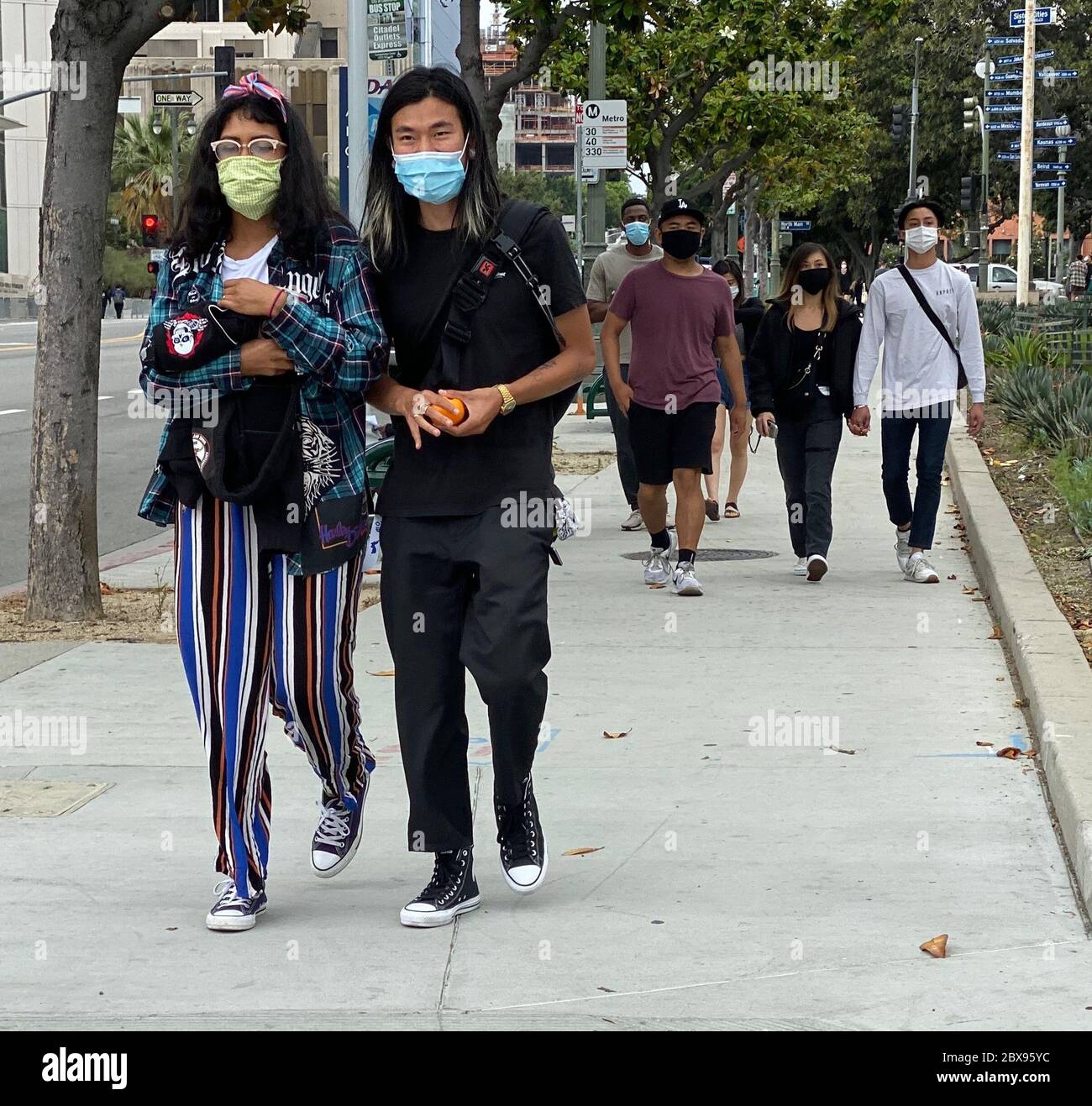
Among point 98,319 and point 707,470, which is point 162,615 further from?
point 707,470

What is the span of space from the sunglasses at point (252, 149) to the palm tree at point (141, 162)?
81944 millimetres

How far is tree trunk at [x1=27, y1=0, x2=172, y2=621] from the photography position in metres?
8.28

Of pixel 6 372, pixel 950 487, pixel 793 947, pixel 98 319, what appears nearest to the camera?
pixel 793 947

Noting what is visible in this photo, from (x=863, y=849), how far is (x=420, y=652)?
147 centimetres

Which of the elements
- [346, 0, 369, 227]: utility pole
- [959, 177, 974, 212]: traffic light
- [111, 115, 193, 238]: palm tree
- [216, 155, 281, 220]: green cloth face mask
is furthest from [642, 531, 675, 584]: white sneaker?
[111, 115, 193, 238]: palm tree

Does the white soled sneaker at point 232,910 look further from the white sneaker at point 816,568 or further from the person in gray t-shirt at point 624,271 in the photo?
the person in gray t-shirt at point 624,271

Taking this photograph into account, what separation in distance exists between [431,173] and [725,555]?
6.68 meters

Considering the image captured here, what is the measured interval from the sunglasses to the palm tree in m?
81.9

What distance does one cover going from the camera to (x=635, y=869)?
197 inches

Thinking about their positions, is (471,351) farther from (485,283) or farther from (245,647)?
(245,647)

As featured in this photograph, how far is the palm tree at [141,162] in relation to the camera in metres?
85.1

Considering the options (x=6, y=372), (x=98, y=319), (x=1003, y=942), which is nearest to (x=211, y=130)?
(x=1003, y=942)

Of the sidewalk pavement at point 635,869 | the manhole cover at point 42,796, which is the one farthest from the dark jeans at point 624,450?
the manhole cover at point 42,796
